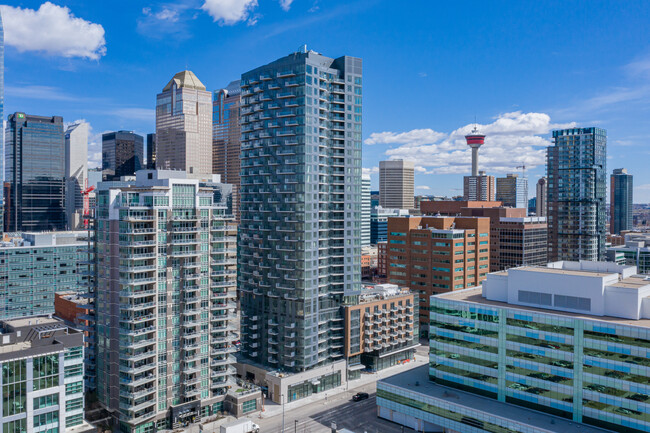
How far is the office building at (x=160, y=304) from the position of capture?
314ft

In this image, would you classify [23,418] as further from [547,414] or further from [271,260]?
[547,414]

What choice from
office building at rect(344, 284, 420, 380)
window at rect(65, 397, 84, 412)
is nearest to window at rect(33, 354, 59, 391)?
window at rect(65, 397, 84, 412)

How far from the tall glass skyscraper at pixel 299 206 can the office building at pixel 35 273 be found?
83.4 meters

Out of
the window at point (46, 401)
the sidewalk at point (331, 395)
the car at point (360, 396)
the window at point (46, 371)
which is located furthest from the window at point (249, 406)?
the window at point (46, 371)

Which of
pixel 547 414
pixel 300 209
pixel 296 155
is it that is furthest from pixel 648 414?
pixel 296 155

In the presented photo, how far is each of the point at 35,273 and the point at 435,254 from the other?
14896cm

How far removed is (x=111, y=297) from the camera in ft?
324

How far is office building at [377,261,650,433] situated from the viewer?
85625 mm

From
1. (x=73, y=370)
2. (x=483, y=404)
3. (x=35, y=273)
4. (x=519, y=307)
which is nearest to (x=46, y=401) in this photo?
(x=73, y=370)

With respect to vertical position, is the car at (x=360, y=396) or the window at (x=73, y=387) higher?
A: the window at (x=73, y=387)

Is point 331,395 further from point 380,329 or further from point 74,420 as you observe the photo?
point 74,420

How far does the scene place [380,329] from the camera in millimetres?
138625

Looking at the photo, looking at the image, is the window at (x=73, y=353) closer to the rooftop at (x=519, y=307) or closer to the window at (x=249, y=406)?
the window at (x=249, y=406)

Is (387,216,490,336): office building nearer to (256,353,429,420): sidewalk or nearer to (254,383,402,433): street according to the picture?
(256,353,429,420): sidewalk
